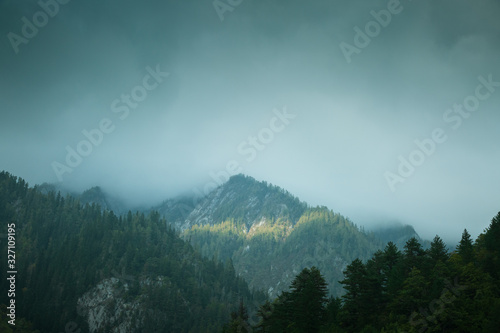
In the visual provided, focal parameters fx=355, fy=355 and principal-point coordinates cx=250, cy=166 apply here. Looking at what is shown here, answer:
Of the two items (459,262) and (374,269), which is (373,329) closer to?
(374,269)

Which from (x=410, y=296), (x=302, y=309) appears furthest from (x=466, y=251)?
(x=302, y=309)

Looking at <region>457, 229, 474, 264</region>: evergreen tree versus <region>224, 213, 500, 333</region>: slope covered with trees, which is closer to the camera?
<region>224, 213, 500, 333</region>: slope covered with trees

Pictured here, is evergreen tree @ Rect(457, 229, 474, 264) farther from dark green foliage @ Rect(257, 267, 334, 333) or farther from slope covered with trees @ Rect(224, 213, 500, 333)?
dark green foliage @ Rect(257, 267, 334, 333)

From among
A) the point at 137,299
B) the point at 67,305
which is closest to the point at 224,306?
the point at 137,299

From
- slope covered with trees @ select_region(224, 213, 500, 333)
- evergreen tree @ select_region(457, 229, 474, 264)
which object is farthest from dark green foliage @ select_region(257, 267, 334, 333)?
evergreen tree @ select_region(457, 229, 474, 264)

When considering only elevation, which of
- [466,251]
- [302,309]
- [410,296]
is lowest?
[302,309]

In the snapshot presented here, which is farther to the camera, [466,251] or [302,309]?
[466,251]

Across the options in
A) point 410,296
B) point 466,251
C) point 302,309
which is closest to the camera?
point 410,296

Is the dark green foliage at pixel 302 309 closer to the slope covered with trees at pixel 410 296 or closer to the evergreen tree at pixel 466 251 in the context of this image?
the slope covered with trees at pixel 410 296

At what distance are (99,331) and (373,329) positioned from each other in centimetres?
16701

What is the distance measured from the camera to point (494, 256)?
53.8 meters

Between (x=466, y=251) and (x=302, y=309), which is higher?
(x=466, y=251)

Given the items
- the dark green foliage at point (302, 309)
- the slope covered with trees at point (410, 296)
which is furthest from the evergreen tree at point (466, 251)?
the dark green foliage at point (302, 309)

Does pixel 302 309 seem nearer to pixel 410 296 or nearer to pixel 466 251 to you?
pixel 410 296
